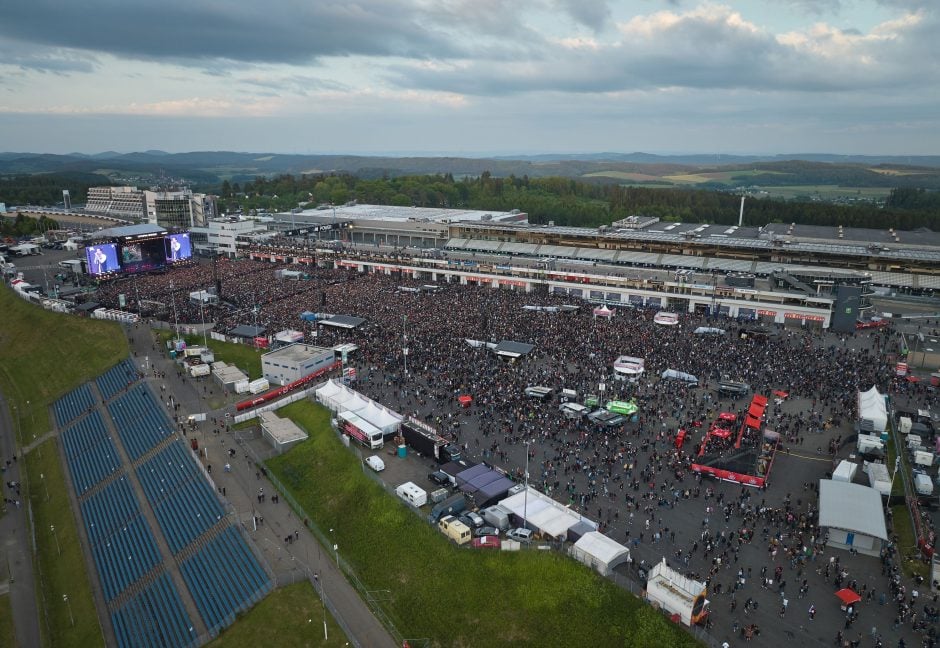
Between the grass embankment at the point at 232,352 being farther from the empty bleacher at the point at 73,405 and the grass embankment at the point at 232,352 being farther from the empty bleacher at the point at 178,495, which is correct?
the empty bleacher at the point at 178,495

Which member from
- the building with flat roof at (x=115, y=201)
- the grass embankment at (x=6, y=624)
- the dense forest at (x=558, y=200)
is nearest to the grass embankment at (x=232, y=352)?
the grass embankment at (x=6, y=624)

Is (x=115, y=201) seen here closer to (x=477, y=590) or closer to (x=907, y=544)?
(x=477, y=590)

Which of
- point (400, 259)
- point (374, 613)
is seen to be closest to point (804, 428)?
point (374, 613)

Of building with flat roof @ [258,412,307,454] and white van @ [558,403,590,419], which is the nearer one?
building with flat roof @ [258,412,307,454]

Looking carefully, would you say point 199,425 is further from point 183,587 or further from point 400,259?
point 400,259

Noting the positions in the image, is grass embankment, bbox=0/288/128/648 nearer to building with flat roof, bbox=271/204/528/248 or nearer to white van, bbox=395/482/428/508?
white van, bbox=395/482/428/508

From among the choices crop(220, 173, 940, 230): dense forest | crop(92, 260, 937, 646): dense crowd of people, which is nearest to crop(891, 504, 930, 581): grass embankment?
crop(92, 260, 937, 646): dense crowd of people
